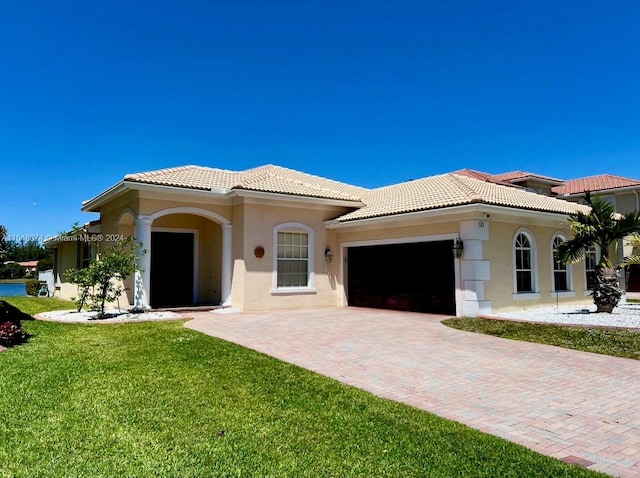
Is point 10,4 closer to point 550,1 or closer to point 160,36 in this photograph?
point 160,36

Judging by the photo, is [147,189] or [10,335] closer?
[10,335]

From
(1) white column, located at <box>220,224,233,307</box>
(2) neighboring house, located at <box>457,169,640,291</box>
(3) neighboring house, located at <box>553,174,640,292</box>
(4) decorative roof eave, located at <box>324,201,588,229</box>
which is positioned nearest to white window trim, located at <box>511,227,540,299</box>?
(4) decorative roof eave, located at <box>324,201,588,229</box>

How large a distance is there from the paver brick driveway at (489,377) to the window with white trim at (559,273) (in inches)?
269

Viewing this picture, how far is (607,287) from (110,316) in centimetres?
1530

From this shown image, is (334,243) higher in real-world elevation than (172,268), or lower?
higher

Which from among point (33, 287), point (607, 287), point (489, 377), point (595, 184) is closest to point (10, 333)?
point (489, 377)

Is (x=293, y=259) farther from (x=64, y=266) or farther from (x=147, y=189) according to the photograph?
(x=64, y=266)

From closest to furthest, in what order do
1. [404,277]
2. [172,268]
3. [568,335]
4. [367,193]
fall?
[568,335] → [404,277] → [172,268] → [367,193]

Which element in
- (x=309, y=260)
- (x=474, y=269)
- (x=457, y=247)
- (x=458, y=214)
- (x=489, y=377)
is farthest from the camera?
(x=309, y=260)

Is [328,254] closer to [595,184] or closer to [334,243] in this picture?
[334,243]

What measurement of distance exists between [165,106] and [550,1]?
51.2 ft

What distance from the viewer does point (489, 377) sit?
7.00 metres

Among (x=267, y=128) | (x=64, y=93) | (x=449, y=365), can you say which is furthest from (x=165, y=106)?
(x=449, y=365)

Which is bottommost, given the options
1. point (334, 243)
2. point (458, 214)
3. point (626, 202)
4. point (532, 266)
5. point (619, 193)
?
point (532, 266)
